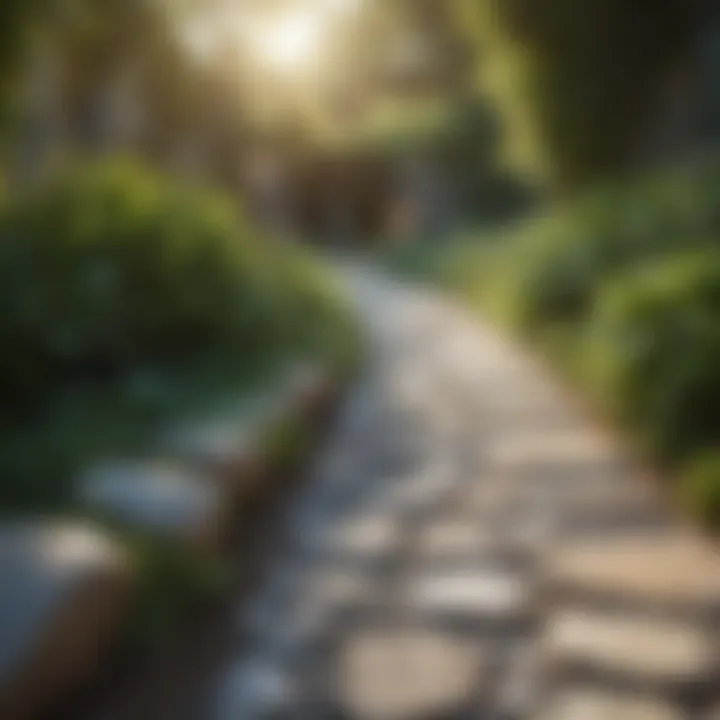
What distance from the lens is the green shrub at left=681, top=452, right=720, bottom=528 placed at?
7.72 ft

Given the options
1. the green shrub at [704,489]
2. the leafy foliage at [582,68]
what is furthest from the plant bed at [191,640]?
the leafy foliage at [582,68]

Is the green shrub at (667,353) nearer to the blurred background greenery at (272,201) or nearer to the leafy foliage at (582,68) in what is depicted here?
the blurred background greenery at (272,201)

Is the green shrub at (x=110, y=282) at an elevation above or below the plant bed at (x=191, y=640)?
above

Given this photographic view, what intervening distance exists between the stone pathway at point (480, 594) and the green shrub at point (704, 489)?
75mm

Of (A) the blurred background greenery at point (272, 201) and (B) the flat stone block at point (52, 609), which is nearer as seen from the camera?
(B) the flat stone block at point (52, 609)

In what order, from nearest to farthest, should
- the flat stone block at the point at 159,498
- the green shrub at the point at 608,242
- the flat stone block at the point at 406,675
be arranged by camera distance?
the flat stone block at the point at 406,675
the flat stone block at the point at 159,498
the green shrub at the point at 608,242

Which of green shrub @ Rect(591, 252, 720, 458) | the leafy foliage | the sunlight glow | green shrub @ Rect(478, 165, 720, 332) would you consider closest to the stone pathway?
green shrub @ Rect(591, 252, 720, 458)

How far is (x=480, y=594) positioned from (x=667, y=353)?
3.96 feet

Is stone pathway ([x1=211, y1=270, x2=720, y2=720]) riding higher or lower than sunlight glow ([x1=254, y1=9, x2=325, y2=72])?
lower

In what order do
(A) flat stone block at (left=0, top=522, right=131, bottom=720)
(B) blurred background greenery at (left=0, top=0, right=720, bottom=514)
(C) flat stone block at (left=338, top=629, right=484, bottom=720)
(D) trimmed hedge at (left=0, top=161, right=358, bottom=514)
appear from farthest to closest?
(B) blurred background greenery at (left=0, top=0, right=720, bottom=514) → (D) trimmed hedge at (left=0, top=161, right=358, bottom=514) → (C) flat stone block at (left=338, top=629, right=484, bottom=720) → (A) flat stone block at (left=0, top=522, right=131, bottom=720)

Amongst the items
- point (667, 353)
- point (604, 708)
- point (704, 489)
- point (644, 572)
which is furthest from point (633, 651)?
point (667, 353)

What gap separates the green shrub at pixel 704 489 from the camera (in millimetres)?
2354

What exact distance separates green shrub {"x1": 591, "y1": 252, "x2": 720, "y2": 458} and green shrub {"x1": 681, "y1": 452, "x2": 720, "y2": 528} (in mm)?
164

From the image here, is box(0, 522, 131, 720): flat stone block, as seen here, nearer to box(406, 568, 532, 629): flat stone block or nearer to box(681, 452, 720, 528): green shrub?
box(406, 568, 532, 629): flat stone block
